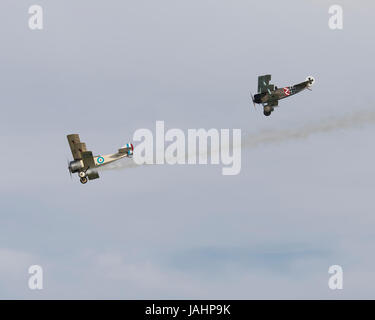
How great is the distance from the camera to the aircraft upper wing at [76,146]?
333 feet

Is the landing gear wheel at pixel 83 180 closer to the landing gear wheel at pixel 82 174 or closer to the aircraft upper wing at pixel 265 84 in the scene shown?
the landing gear wheel at pixel 82 174

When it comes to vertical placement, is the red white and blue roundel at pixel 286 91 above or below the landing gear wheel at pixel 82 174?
above

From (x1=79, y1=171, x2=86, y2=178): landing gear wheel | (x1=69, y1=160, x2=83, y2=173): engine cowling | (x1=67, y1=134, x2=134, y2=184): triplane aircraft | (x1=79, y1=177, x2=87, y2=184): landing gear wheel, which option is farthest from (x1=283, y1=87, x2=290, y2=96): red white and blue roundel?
(x1=79, y1=177, x2=87, y2=184): landing gear wheel

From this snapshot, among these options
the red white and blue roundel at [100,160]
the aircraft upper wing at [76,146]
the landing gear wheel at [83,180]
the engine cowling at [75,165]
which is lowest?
the landing gear wheel at [83,180]

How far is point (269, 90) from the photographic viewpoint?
103 meters

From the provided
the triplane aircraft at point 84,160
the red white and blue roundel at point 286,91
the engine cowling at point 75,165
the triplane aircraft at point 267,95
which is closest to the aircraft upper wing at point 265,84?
the triplane aircraft at point 267,95

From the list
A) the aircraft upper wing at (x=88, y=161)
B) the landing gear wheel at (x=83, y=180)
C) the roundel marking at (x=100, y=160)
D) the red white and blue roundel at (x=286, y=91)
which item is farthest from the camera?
the red white and blue roundel at (x=286, y=91)

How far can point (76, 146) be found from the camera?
3994 inches

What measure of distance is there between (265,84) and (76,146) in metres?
25.3

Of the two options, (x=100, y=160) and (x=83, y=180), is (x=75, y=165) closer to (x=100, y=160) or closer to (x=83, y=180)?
(x=83, y=180)
